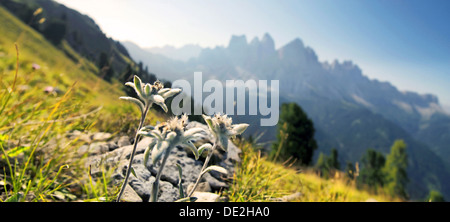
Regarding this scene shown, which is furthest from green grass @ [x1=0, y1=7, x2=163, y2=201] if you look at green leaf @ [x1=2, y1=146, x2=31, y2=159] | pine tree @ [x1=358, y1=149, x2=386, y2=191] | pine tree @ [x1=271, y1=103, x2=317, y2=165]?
pine tree @ [x1=358, y1=149, x2=386, y2=191]

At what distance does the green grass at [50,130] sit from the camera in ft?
8.65

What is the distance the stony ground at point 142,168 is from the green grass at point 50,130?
0.65 ft

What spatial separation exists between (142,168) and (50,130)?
184 centimetres

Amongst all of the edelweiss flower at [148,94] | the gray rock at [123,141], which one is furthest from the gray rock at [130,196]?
the edelweiss flower at [148,94]

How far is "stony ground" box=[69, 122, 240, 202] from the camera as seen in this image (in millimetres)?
3096

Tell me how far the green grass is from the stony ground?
20 centimetres

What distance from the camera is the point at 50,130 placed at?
11.8 ft

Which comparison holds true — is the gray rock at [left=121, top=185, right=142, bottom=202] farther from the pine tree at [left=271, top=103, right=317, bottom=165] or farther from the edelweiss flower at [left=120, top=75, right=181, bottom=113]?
the pine tree at [left=271, top=103, right=317, bottom=165]

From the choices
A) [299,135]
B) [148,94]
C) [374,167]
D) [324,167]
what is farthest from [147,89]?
[374,167]
